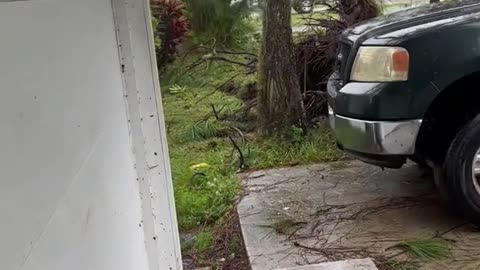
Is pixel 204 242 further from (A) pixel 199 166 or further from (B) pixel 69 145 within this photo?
(B) pixel 69 145

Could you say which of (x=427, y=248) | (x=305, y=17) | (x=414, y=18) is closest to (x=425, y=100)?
(x=414, y=18)

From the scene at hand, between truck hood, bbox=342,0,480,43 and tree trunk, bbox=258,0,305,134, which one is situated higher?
truck hood, bbox=342,0,480,43

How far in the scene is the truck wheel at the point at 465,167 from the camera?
8.47 ft

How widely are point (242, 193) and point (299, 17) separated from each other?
6.39 feet

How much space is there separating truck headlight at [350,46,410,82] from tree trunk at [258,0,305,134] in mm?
1550

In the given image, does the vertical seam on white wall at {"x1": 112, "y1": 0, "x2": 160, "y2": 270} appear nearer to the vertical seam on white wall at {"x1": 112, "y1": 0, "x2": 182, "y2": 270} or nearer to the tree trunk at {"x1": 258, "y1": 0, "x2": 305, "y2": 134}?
the vertical seam on white wall at {"x1": 112, "y1": 0, "x2": 182, "y2": 270}

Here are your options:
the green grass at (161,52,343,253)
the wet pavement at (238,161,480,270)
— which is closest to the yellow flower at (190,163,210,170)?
the green grass at (161,52,343,253)

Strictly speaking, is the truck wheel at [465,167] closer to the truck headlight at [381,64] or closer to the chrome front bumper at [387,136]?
the chrome front bumper at [387,136]

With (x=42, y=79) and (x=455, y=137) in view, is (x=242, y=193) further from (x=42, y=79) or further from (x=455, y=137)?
(x=42, y=79)

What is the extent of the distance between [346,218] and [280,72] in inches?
67.0

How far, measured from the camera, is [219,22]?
4969mm

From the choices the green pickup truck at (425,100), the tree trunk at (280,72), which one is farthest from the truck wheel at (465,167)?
the tree trunk at (280,72)

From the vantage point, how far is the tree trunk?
438cm

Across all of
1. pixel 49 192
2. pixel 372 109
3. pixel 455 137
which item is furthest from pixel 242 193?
pixel 49 192
